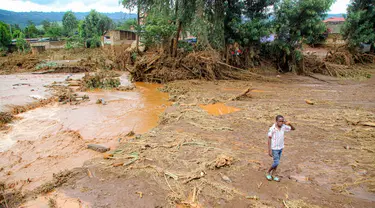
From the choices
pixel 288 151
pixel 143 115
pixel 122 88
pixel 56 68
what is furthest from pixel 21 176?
pixel 56 68

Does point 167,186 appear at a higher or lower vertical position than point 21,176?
higher

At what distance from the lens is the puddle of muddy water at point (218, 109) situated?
26.9 feet

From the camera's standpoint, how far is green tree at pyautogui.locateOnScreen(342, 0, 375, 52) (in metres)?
16.4

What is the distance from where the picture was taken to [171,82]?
13.5 meters

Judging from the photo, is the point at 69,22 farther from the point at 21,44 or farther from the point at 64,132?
the point at 64,132

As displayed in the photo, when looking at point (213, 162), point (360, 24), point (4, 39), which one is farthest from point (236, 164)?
point (4, 39)

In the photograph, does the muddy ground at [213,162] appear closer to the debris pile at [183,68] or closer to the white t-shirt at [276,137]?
the white t-shirt at [276,137]

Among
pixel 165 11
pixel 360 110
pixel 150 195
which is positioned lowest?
pixel 150 195

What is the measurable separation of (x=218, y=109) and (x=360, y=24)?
50.7ft

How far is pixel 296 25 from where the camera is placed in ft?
48.0

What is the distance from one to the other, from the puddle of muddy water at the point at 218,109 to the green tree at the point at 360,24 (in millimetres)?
14324

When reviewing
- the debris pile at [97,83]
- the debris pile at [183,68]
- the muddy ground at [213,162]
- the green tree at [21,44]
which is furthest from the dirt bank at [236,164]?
the green tree at [21,44]

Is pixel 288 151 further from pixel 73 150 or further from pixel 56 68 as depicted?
pixel 56 68

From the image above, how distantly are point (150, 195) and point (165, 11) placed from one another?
11.6 m
